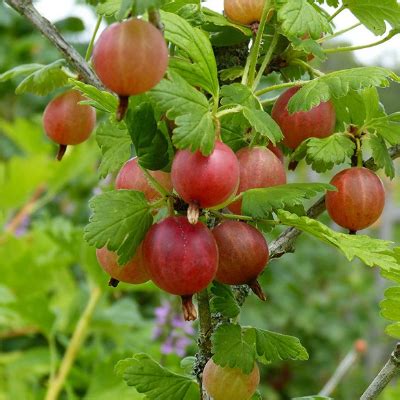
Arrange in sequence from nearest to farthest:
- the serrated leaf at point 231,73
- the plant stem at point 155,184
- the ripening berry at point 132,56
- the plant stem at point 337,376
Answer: the ripening berry at point 132,56
the plant stem at point 155,184
the serrated leaf at point 231,73
the plant stem at point 337,376

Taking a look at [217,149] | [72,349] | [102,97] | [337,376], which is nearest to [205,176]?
[217,149]

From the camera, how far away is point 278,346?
629 millimetres

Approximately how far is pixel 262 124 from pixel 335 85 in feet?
0.29

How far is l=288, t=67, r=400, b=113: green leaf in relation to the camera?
0.56 metres

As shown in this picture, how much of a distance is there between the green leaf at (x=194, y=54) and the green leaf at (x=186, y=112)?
31 mm

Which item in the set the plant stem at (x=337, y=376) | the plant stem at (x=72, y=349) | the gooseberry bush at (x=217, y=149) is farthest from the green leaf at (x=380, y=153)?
the plant stem at (x=72, y=349)

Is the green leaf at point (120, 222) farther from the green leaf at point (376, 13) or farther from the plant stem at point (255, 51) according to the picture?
the green leaf at point (376, 13)

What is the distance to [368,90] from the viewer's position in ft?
2.11

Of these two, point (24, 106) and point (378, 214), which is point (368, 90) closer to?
point (378, 214)

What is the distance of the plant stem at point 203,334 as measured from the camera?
24.0 inches

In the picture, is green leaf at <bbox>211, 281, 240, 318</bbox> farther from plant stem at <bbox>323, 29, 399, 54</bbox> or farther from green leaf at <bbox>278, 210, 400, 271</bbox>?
plant stem at <bbox>323, 29, 399, 54</bbox>

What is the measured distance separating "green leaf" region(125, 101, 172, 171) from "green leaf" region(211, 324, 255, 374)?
17 cm

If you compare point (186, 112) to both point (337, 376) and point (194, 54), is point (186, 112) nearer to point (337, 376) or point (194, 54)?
point (194, 54)

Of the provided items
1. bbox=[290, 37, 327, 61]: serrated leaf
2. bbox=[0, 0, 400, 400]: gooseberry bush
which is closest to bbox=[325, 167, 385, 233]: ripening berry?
bbox=[0, 0, 400, 400]: gooseberry bush
